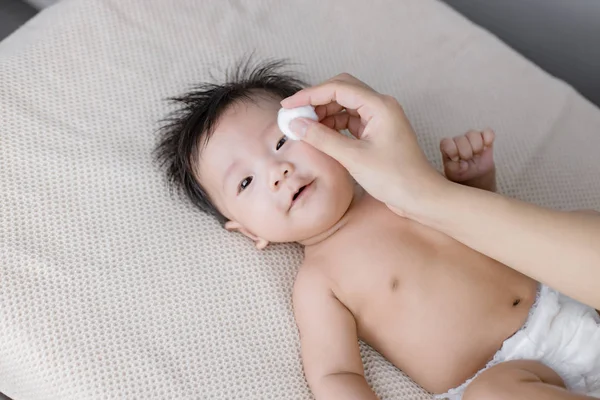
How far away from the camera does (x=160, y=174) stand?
1.32 m

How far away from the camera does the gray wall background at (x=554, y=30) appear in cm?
179

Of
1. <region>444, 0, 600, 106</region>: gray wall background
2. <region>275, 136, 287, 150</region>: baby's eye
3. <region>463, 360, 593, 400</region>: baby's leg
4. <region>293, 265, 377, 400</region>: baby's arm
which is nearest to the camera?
<region>463, 360, 593, 400</region>: baby's leg

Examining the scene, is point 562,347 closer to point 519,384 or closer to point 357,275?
point 519,384

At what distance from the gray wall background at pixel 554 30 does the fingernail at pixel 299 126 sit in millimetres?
1095

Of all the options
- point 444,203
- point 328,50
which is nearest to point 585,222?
point 444,203

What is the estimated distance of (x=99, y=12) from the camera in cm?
148

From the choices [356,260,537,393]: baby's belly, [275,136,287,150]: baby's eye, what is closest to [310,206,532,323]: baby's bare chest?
[356,260,537,393]: baby's belly

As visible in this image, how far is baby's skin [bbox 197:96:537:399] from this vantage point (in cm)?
113

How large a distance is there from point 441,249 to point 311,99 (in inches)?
14.5

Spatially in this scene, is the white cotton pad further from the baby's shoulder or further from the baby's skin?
the baby's shoulder

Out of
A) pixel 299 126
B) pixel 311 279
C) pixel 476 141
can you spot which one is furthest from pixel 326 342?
pixel 476 141

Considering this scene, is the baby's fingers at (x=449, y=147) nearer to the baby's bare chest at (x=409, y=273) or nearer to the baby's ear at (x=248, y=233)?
the baby's bare chest at (x=409, y=273)

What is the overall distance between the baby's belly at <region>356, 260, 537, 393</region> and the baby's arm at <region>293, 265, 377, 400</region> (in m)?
→ 0.07

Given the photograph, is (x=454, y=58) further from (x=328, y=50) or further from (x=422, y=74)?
(x=328, y=50)
